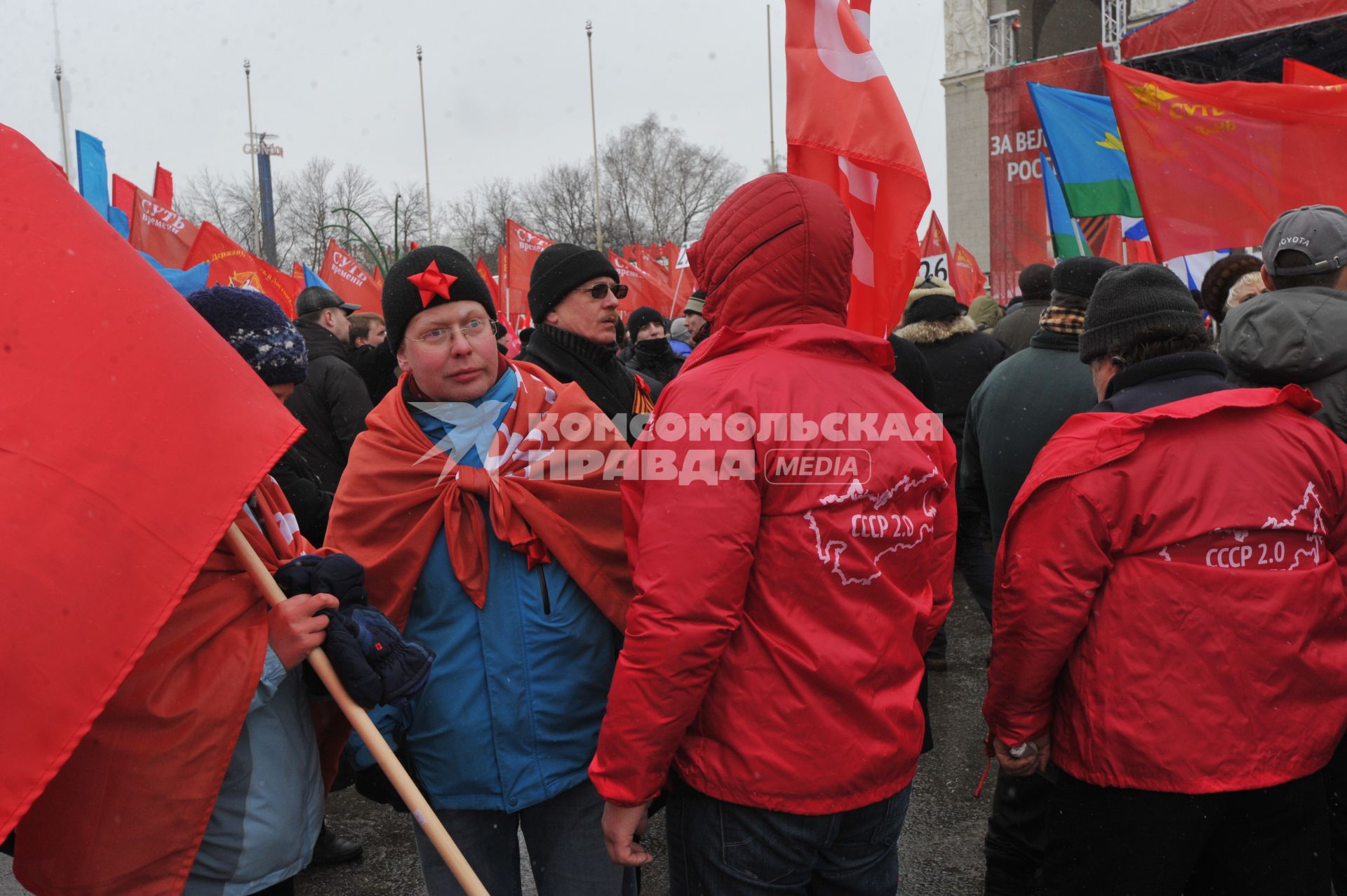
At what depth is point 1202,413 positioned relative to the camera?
2.21m

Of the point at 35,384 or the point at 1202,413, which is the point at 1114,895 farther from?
the point at 35,384

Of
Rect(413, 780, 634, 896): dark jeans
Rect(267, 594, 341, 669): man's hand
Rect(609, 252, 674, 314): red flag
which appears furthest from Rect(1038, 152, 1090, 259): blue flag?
Rect(609, 252, 674, 314): red flag

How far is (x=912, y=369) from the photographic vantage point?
471 cm

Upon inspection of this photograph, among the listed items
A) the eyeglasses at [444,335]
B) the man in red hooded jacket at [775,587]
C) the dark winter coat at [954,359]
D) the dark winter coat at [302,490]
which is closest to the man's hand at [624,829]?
the man in red hooded jacket at [775,587]

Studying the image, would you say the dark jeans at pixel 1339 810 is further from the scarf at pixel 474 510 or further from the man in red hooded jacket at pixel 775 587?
the scarf at pixel 474 510

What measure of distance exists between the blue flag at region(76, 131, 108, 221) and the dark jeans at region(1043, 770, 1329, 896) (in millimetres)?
→ 12394

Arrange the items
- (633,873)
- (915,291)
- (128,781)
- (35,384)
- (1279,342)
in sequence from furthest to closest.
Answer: (915,291) < (1279,342) < (633,873) < (128,781) < (35,384)

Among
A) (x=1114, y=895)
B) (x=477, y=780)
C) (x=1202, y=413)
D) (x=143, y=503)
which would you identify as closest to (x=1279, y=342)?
(x=1202, y=413)

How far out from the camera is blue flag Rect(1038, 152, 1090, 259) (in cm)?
823

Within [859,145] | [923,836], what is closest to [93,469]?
[859,145]

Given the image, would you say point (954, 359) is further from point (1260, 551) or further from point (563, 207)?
point (563, 207)

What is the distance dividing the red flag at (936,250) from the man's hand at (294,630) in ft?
30.7

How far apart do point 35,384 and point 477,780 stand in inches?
48.8

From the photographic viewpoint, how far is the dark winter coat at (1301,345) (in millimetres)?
2846
